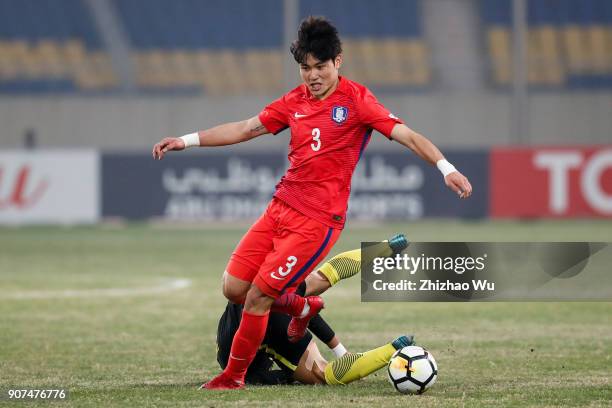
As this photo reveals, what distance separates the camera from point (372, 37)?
29.3 metres

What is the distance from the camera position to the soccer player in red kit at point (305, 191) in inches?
255

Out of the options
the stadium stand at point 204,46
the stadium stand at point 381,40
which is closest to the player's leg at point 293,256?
the stadium stand at point 381,40

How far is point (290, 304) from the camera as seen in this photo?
22.0ft

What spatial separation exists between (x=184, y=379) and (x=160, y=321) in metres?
3.23

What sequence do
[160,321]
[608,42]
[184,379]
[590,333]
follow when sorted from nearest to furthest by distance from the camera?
1. [184,379]
2. [590,333]
3. [160,321]
4. [608,42]

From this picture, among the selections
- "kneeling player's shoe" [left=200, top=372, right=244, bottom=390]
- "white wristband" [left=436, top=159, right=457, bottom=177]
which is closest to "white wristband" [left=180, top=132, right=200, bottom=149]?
"kneeling player's shoe" [left=200, top=372, right=244, bottom=390]

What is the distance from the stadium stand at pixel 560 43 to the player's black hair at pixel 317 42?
22146 mm

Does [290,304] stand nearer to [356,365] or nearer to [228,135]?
[356,365]

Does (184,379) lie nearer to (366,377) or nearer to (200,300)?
(366,377)

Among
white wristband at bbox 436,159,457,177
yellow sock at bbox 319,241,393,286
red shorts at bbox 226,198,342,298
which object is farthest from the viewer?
yellow sock at bbox 319,241,393,286

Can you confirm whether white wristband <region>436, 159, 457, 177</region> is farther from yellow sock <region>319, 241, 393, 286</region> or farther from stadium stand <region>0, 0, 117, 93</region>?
stadium stand <region>0, 0, 117, 93</region>

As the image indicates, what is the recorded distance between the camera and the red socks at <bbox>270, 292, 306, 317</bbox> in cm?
671

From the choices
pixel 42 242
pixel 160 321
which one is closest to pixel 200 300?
pixel 160 321

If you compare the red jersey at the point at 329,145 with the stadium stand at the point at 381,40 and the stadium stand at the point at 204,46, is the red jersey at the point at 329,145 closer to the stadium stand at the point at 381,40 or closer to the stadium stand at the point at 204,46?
the stadium stand at the point at 381,40
